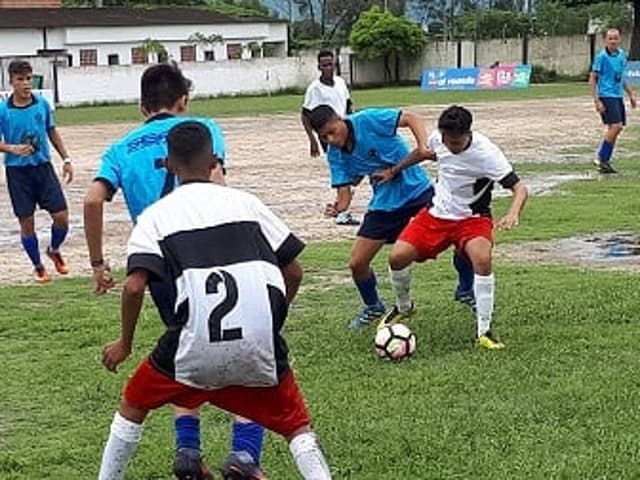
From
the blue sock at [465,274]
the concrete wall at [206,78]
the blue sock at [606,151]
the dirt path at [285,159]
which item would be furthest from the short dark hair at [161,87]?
the concrete wall at [206,78]

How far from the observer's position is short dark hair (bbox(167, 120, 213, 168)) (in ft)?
16.7

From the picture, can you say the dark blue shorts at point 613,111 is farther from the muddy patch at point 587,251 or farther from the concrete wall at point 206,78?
the concrete wall at point 206,78

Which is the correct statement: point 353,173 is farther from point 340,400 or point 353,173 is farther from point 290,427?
point 290,427

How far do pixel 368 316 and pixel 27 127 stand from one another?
175 inches

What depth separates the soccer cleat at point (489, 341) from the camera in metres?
8.23

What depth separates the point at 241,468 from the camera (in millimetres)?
5531

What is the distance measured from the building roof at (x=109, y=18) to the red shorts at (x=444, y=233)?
80.0 metres

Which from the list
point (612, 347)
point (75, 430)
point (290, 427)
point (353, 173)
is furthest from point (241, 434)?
point (353, 173)

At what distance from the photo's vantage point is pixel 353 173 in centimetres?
946

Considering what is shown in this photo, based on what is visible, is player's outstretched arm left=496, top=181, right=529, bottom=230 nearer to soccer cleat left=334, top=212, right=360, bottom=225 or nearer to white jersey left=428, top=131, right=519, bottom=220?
white jersey left=428, top=131, right=519, bottom=220

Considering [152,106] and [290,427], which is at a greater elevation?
[152,106]

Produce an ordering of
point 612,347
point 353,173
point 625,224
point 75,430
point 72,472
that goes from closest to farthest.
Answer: point 72,472 < point 75,430 < point 612,347 < point 353,173 < point 625,224

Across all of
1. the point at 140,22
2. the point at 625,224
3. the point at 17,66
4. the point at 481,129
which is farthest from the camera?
the point at 140,22

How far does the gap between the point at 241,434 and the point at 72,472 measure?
103cm
